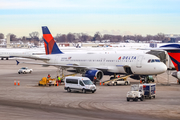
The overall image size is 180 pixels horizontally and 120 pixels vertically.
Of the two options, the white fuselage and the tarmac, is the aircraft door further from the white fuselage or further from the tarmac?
the tarmac

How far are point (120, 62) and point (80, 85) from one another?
41.4ft

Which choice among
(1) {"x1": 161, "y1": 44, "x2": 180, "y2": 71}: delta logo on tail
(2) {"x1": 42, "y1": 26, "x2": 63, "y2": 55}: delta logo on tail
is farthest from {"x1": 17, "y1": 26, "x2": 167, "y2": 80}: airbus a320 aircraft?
(1) {"x1": 161, "y1": 44, "x2": 180, "y2": 71}: delta logo on tail

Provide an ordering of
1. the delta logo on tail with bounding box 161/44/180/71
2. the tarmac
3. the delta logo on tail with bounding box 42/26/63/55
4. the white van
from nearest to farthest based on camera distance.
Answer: the tarmac
the white van
the delta logo on tail with bounding box 161/44/180/71
the delta logo on tail with bounding box 42/26/63/55

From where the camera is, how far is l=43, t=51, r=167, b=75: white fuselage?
5006 centimetres

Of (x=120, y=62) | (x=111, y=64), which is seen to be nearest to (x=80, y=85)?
(x=120, y=62)

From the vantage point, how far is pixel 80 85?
42.1m

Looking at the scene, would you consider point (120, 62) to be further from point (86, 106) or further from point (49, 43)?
point (86, 106)

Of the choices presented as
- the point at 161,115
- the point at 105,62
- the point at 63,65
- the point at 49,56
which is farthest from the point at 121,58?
the point at 161,115

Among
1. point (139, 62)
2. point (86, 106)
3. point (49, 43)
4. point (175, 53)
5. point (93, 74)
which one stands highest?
point (49, 43)

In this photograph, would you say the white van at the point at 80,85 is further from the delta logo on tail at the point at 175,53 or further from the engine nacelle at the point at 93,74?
the delta logo on tail at the point at 175,53

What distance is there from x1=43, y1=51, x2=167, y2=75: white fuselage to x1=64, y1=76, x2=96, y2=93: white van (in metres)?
11.3

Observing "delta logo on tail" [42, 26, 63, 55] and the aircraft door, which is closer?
the aircraft door

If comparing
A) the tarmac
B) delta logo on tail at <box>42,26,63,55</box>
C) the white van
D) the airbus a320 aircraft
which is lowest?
the tarmac

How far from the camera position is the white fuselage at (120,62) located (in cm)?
5006
